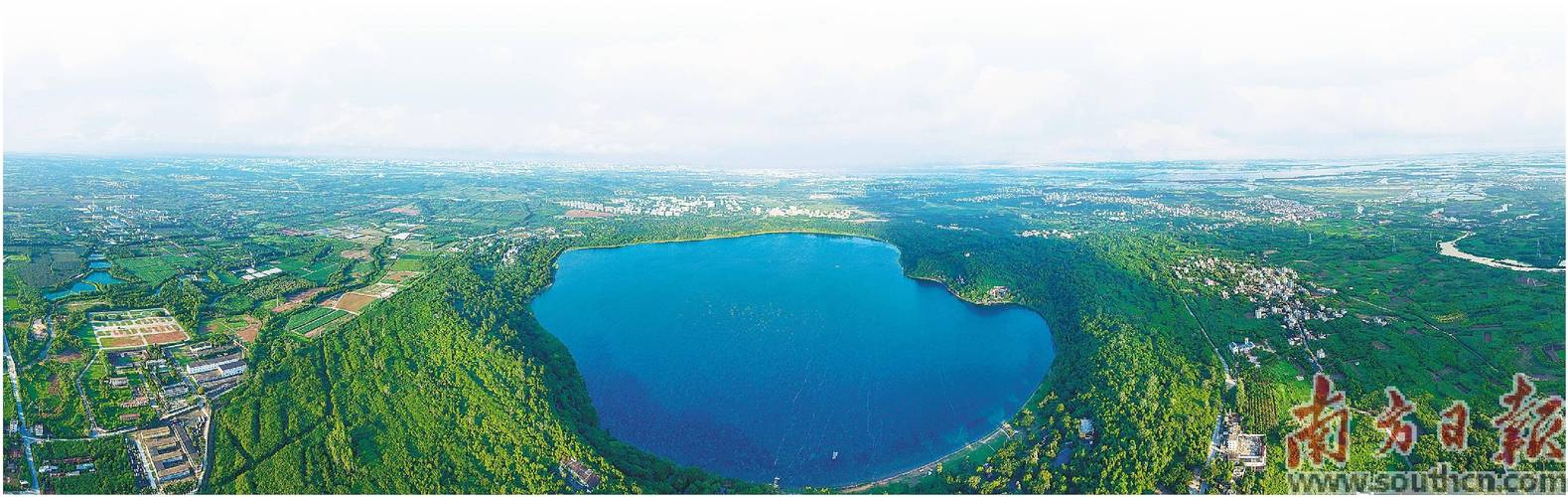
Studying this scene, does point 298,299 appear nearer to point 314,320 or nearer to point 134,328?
point 314,320

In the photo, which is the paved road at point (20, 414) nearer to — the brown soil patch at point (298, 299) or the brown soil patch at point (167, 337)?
the brown soil patch at point (167, 337)

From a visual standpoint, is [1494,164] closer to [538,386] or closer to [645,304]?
[645,304]

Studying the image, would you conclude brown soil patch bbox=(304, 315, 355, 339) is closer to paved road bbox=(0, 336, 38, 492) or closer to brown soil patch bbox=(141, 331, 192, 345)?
brown soil patch bbox=(141, 331, 192, 345)

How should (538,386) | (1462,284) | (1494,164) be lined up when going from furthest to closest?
(1494,164), (1462,284), (538,386)

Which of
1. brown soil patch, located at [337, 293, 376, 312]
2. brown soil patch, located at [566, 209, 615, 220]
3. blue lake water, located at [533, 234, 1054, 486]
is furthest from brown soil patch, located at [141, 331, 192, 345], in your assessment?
brown soil patch, located at [566, 209, 615, 220]

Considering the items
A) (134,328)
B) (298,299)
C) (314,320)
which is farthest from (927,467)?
(134,328)

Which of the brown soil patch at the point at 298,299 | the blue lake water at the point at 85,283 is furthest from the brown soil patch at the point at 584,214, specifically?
the blue lake water at the point at 85,283

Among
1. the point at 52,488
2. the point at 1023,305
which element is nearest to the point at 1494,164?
the point at 1023,305
